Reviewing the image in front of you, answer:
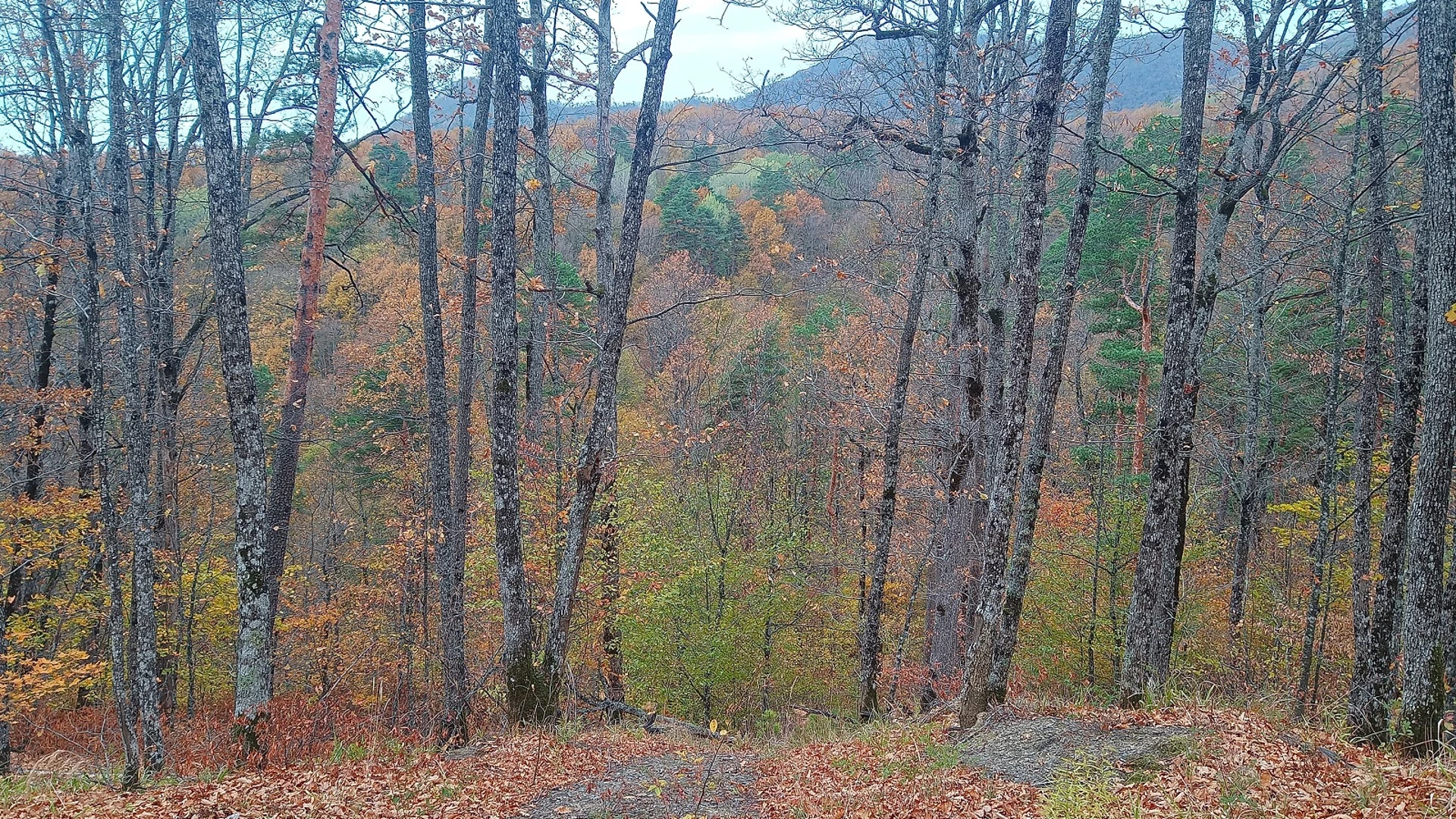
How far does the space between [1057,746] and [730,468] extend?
15.8m

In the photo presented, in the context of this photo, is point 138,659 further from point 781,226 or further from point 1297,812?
point 781,226

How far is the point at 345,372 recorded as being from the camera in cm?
3772

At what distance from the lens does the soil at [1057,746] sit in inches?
240

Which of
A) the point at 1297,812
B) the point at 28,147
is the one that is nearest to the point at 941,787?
the point at 1297,812

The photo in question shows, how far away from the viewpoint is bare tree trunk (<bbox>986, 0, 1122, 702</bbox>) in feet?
25.2

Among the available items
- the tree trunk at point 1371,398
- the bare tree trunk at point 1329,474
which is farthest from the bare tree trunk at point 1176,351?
the bare tree trunk at point 1329,474

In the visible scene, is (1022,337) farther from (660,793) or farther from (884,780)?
(660,793)

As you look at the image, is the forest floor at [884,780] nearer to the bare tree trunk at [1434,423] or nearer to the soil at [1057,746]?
the soil at [1057,746]

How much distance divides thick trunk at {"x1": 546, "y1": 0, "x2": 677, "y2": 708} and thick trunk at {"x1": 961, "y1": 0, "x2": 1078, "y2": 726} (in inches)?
161

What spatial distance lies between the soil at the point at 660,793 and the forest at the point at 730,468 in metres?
0.07

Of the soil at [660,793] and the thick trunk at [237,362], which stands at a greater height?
the thick trunk at [237,362]

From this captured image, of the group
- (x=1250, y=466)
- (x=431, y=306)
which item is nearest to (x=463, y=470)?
(x=431, y=306)

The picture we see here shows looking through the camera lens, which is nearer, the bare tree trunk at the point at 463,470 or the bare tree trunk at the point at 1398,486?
the bare tree trunk at the point at 1398,486

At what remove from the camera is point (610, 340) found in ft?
28.9
